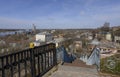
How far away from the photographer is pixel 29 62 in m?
3.49

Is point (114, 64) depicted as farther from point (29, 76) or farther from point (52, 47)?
point (29, 76)

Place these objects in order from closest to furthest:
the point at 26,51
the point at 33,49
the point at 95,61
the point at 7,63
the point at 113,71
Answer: the point at 7,63
the point at 26,51
the point at 33,49
the point at 113,71
the point at 95,61

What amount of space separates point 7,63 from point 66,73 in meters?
2.05

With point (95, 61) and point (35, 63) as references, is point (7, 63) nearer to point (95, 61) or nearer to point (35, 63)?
point (35, 63)

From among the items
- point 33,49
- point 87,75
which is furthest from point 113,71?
point 33,49

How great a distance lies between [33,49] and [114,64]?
2.76 metres

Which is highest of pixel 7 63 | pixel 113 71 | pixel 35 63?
pixel 7 63

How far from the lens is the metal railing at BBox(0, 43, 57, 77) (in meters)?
2.68

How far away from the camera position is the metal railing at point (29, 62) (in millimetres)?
2679

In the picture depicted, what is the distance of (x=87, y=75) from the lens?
421 cm

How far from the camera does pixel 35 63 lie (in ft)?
12.1

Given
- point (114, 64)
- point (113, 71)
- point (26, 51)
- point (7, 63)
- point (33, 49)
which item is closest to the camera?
point (7, 63)

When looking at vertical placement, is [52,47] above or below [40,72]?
above

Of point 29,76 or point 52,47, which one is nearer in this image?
point 29,76
